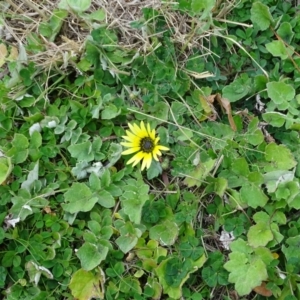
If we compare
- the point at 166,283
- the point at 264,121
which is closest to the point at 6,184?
the point at 166,283

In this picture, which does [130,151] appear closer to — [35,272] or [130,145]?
[130,145]

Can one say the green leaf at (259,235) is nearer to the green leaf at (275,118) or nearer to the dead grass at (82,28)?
the green leaf at (275,118)

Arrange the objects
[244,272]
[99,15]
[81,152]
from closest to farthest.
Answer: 1. [244,272]
2. [81,152]
3. [99,15]

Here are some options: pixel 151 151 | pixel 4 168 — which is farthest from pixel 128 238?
pixel 4 168

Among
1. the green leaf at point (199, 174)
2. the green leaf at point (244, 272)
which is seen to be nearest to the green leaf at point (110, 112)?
the green leaf at point (199, 174)

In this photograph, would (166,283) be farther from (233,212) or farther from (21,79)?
(21,79)
